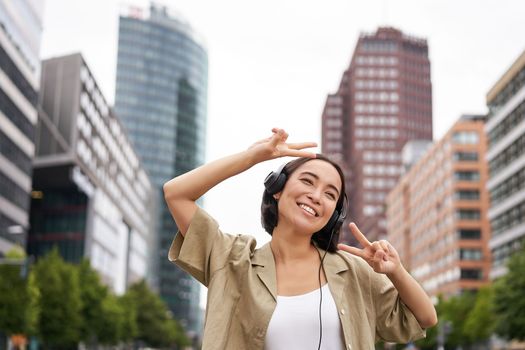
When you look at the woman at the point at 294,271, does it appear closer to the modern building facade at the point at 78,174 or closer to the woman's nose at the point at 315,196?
the woman's nose at the point at 315,196

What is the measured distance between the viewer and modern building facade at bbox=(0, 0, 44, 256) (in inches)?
2319

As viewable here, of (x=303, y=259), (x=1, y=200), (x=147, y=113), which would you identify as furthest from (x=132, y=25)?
(x=303, y=259)

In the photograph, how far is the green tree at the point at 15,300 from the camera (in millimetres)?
42250

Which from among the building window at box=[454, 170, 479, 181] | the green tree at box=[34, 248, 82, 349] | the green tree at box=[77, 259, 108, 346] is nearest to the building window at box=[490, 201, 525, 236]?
the building window at box=[454, 170, 479, 181]

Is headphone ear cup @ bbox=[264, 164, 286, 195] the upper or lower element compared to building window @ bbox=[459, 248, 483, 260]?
lower

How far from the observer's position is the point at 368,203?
548 ft

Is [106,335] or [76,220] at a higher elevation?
[76,220]

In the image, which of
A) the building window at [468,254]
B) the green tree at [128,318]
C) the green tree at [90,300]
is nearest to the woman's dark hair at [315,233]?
the green tree at [90,300]

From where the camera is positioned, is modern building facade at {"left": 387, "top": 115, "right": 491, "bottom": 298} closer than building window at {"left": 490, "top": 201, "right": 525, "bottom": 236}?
No

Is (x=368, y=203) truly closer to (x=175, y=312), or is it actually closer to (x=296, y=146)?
(x=175, y=312)

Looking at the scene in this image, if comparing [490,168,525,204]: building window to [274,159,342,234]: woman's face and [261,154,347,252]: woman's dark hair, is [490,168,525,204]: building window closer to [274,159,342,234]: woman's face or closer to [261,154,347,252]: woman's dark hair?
[261,154,347,252]: woman's dark hair

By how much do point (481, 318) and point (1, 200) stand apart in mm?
40431

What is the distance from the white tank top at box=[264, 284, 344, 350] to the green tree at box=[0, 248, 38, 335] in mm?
40552

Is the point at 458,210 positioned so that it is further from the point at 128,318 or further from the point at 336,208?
the point at 336,208
